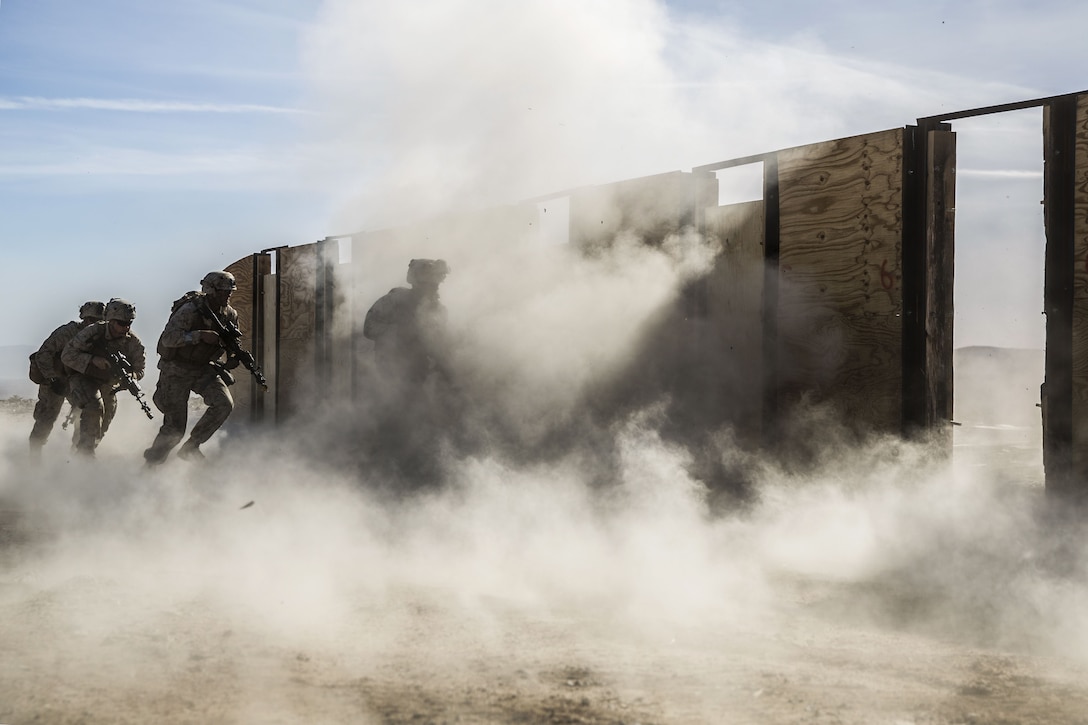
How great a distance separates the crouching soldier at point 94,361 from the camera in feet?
26.7

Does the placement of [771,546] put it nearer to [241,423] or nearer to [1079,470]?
[1079,470]

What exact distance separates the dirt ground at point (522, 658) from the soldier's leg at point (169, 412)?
10.2ft

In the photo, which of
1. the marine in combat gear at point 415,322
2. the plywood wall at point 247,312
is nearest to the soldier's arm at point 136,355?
the marine in combat gear at point 415,322

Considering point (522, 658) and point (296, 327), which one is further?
point (296, 327)

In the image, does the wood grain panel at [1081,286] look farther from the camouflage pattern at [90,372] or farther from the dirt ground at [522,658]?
the camouflage pattern at [90,372]

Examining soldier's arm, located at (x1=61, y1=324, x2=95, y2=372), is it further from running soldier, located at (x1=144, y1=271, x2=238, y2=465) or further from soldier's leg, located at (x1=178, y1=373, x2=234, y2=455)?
soldier's leg, located at (x1=178, y1=373, x2=234, y2=455)

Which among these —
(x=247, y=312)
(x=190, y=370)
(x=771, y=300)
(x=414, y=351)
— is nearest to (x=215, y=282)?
(x=190, y=370)

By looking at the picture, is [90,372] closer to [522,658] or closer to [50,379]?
[50,379]

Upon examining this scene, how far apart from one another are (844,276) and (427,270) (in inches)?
145

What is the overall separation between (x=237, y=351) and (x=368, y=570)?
3875 mm

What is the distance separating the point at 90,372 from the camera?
8.30 meters

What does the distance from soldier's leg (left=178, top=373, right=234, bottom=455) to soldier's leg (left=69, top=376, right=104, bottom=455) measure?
51.5 inches

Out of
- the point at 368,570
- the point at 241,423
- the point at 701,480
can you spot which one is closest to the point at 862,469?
the point at 701,480

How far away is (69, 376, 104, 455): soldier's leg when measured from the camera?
823cm
